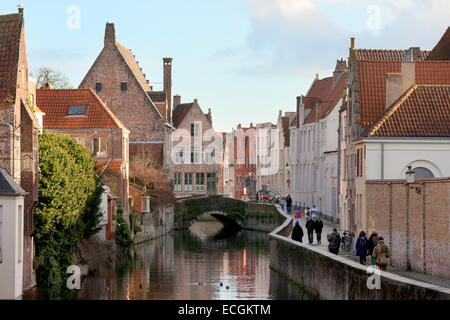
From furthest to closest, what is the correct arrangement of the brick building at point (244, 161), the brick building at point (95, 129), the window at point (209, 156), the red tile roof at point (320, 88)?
1. the brick building at point (244, 161)
2. the window at point (209, 156)
3. the red tile roof at point (320, 88)
4. the brick building at point (95, 129)

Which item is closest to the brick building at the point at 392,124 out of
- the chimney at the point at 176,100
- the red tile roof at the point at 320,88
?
the red tile roof at the point at 320,88

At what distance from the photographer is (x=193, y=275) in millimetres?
42781

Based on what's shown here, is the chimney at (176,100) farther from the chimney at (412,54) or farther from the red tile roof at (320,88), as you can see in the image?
the chimney at (412,54)

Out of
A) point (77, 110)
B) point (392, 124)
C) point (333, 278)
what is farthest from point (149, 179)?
point (333, 278)

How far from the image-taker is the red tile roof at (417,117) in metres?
38.4

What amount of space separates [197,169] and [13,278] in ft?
203

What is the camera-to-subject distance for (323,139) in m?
68.9

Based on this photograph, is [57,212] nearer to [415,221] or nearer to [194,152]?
[415,221]

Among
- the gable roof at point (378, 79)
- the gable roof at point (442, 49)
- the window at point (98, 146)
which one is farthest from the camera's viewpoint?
the window at point (98, 146)

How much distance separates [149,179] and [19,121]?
3234cm

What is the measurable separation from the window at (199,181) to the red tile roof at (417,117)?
5074 centimetres

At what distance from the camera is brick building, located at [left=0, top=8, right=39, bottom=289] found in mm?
29344

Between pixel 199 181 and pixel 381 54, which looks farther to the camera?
pixel 199 181
